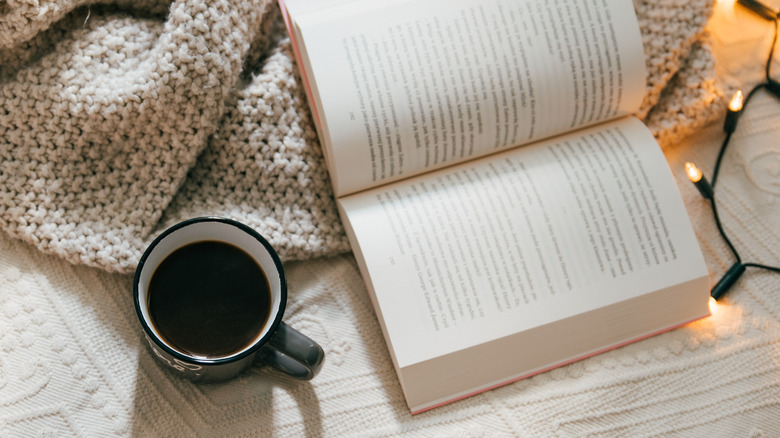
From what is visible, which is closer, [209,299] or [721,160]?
[209,299]

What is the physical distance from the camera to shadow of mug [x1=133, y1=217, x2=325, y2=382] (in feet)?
1.87

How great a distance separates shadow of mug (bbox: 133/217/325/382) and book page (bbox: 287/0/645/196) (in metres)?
0.14

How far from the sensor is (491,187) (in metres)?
0.69

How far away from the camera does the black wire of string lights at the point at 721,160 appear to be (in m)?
0.72

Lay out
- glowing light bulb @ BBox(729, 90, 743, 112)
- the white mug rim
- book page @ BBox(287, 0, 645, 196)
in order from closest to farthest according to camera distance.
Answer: the white mug rim → book page @ BBox(287, 0, 645, 196) → glowing light bulb @ BBox(729, 90, 743, 112)

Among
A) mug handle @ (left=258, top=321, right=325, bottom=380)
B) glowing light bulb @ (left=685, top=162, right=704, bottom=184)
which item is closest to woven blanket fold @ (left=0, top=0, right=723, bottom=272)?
mug handle @ (left=258, top=321, right=325, bottom=380)

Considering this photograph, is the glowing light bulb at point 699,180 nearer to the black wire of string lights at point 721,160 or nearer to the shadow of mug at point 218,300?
the black wire of string lights at point 721,160

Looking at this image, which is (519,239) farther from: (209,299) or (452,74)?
(209,299)

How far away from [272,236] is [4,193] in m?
0.27

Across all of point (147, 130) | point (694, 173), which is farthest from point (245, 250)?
point (694, 173)

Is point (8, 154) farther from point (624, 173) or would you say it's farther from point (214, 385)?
point (624, 173)

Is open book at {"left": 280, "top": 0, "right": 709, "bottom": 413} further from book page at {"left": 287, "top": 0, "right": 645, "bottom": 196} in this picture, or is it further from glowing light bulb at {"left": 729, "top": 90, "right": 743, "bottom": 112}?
glowing light bulb at {"left": 729, "top": 90, "right": 743, "bottom": 112}

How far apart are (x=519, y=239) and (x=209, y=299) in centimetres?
32

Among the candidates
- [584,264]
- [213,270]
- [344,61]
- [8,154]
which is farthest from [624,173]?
[8,154]
